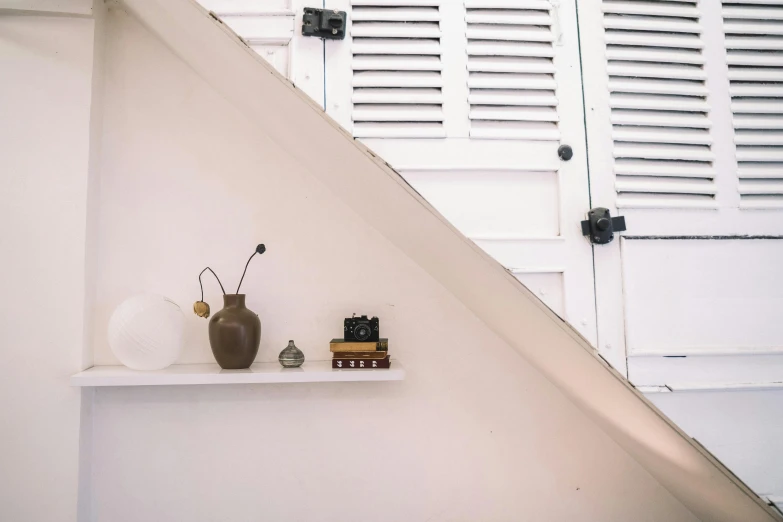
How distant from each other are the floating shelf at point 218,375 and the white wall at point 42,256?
141 millimetres

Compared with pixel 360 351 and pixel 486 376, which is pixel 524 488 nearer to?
pixel 486 376

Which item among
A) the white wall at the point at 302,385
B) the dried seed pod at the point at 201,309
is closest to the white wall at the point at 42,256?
the white wall at the point at 302,385

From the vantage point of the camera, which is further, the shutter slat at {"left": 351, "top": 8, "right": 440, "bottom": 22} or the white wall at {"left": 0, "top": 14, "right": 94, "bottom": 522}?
the white wall at {"left": 0, "top": 14, "right": 94, "bottom": 522}

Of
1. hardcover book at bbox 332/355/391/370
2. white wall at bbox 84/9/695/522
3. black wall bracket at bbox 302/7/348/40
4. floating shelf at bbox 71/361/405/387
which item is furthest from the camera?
white wall at bbox 84/9/695/522

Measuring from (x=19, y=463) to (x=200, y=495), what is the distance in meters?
0.59

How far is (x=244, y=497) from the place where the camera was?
1.78 m

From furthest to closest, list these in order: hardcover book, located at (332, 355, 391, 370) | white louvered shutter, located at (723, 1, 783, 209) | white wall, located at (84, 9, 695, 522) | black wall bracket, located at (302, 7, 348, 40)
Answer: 1. white wall, located at (84, 9, 695, 522)
2. hardcover book, located at (332, 355, 391, 370)
3. white louvered shutter, located at (723, 1, 783, 209)
4. black wall bracket, located at (302, 7, 348, 40)

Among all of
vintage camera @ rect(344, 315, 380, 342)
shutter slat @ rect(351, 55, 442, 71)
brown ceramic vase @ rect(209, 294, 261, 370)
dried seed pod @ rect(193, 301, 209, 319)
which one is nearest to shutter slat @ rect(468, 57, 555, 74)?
shutter slat @ rect(351, 55, 442, 71)

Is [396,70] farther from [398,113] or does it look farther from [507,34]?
[507,34]

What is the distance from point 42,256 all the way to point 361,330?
1.13 metres

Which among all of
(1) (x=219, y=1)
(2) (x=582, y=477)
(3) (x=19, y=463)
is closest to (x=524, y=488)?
(2) (x=582, y=477)

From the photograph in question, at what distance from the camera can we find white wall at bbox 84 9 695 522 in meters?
1.79

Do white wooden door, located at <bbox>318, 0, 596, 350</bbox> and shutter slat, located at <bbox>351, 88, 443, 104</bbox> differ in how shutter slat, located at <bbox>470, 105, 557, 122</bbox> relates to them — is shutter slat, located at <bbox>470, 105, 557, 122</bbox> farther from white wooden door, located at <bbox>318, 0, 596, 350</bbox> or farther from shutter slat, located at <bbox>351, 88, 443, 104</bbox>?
shutter slat, located at <bbox>351, 88, 443, 104</bbox>

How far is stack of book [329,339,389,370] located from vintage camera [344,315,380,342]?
2cm
